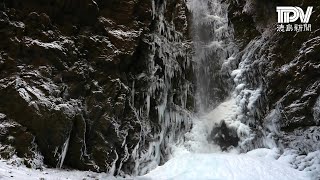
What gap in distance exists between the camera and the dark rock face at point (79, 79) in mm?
11648

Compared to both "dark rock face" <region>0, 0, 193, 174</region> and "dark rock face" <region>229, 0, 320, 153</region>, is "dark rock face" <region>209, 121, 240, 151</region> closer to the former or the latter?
"dark rock face" <region>229, 0, 320, 153</region>

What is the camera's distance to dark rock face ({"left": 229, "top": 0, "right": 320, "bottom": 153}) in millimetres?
14258

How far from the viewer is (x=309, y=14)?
15680 mm

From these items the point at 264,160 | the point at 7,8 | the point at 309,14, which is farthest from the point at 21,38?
the point at 309,14

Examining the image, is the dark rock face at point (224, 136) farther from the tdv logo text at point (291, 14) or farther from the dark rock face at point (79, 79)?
the tdv logo text at point (291, 14)

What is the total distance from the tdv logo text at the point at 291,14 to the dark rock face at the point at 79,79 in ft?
21.7

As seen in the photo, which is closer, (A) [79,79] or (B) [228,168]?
(A) [79,79]

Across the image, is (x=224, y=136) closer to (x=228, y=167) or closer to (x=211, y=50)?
(x=228, y=167)

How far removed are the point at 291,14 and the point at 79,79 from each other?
10816 millimetres

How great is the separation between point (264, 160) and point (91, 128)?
289 inches

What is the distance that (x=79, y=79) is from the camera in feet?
43.1

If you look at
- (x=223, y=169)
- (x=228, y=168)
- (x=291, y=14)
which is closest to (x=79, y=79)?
(x=223, y=169)

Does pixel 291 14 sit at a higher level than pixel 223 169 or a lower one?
higher

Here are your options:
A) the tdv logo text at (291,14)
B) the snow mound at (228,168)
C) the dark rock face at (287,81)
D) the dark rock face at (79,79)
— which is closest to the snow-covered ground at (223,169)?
the snow mound at (228,168)
